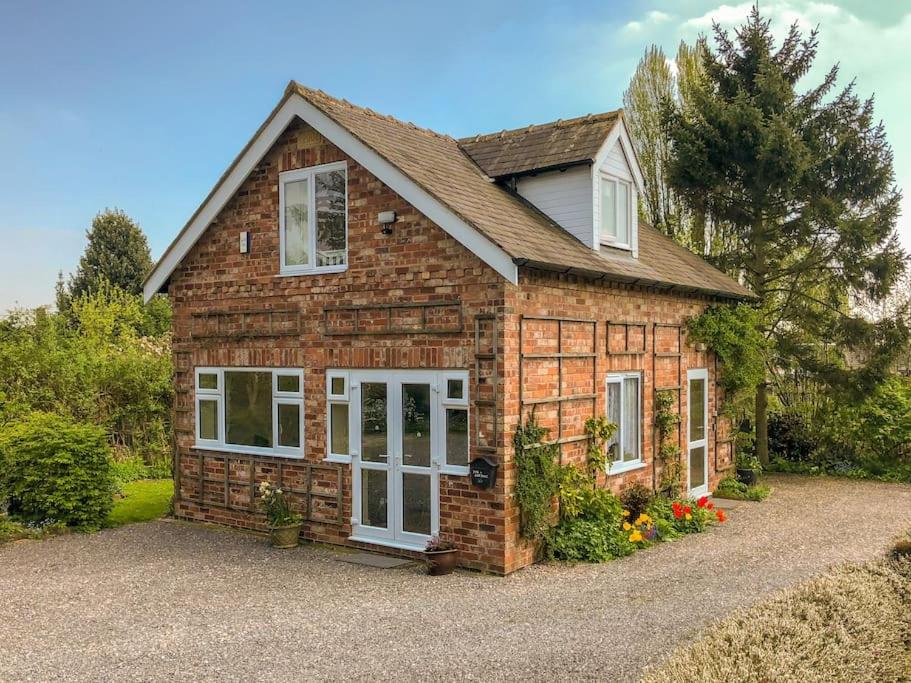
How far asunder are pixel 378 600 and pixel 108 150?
22.8 metres

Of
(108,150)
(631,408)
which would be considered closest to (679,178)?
(631,408)

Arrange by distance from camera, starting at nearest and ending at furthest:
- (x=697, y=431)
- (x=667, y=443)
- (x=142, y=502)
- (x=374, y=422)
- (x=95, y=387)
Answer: (x=374, y=422), (x=667, y=443), (x=697, y=431), (x=142, y=502), (x=95, y=387)

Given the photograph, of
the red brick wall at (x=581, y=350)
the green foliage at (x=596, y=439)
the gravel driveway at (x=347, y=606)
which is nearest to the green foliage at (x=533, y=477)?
the red brick wall at (x=581, y=350)

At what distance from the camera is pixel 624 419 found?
11961 mm

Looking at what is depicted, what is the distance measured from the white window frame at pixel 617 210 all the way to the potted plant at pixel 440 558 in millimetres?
5260

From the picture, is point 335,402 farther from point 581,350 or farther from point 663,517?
point 663,517

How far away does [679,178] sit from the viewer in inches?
725

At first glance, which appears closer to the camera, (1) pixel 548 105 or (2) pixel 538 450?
(2) pixel 538 450

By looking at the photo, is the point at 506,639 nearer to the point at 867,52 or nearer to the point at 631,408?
the point at 631,408

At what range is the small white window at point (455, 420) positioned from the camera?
9.64 metres

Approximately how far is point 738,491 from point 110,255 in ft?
104

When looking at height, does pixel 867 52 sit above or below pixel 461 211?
above

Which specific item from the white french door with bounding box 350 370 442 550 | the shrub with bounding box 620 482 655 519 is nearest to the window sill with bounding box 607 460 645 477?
the shrub with bounding box 620 482 655 519

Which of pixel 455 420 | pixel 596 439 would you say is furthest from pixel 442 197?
pixel 596 439
